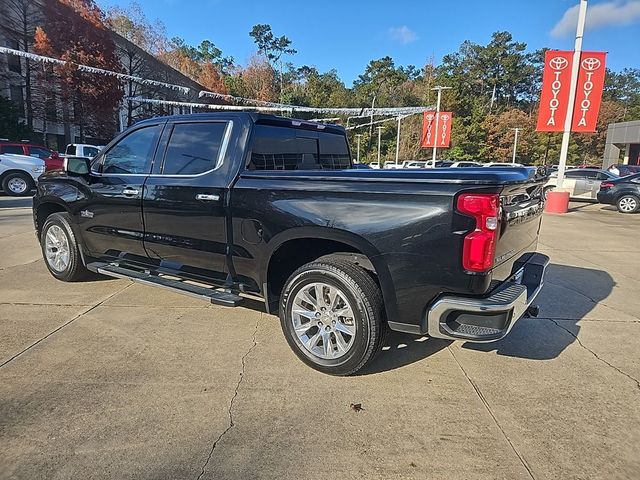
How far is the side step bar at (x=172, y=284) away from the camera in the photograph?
3.55 m

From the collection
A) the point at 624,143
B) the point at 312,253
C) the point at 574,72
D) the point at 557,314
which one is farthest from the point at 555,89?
the point at 624,143

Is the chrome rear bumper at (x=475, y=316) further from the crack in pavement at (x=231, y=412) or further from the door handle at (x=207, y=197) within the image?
the door handle at (x=207, y=197)

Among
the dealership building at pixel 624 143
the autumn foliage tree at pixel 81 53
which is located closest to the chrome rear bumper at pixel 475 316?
the autumn foliage tree at pixel 81 53

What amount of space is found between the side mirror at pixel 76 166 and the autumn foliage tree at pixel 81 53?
26184 mm

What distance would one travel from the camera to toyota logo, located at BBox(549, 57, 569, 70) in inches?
526

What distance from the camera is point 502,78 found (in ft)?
294

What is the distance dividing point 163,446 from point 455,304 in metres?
1.89

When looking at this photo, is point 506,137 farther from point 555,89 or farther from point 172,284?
point 172,284

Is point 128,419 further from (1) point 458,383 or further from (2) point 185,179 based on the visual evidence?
(1) point 458,383

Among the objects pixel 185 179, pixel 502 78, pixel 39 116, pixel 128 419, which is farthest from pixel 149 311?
pixel 502 78

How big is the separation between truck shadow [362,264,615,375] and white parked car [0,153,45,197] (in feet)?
49.4

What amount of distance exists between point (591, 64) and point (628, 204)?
5.01 meters

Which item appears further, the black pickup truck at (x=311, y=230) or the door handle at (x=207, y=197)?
the door handle at (x=207, y=197)

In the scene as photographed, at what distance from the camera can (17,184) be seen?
46.9 ft
